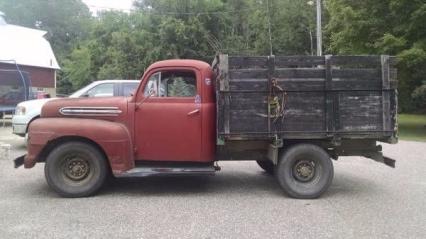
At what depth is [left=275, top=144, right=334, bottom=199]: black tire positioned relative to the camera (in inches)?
352

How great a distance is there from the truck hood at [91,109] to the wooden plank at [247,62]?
183 cm

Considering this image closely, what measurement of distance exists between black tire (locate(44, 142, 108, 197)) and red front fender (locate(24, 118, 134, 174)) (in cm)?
15

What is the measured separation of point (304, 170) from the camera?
358 inches

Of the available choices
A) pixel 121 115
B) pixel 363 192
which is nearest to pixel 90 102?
pixel 121 115

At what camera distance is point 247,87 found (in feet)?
28.9

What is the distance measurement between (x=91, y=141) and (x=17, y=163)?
4.53 feet

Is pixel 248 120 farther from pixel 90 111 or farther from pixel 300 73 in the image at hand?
pixel 90 111

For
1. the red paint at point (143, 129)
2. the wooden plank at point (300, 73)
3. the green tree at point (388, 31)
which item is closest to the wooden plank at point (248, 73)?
the wooden plank at point (300, 73)

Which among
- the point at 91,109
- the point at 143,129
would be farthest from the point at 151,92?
the point at 91,109

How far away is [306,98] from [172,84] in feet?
7.19

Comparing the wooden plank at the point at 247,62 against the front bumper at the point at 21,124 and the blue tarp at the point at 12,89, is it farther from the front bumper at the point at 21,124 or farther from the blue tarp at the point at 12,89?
the blue tarp at the point at 12,89

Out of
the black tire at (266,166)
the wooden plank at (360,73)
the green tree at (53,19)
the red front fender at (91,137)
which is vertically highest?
the green tree at (53,19)

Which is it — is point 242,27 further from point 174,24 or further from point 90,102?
point 90,102

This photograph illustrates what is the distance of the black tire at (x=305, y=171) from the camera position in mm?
8938
